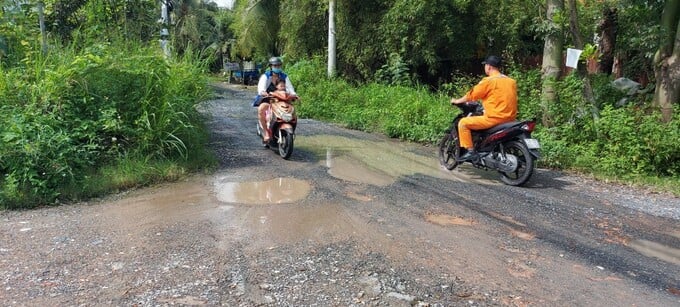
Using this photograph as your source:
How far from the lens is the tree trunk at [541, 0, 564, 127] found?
841 cm

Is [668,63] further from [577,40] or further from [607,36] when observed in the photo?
[607,36]

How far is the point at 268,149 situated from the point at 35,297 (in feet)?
17.1

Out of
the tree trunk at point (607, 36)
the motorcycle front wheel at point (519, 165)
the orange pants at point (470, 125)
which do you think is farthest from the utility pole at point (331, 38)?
the motorcycle front wheel at point (519, 165)

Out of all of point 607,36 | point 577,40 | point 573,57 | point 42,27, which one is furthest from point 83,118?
point 607,36

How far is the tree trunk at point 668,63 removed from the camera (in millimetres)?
7785

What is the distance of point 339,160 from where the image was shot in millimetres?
7609

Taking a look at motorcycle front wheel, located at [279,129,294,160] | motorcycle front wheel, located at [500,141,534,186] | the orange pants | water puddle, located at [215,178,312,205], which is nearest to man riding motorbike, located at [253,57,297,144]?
motorcycle front wheel, located at [279,129,294,160]

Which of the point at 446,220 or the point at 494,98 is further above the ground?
the point at 494,98

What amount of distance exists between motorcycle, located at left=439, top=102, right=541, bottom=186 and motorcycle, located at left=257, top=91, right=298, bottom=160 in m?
2.37

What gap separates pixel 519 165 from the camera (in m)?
6.33

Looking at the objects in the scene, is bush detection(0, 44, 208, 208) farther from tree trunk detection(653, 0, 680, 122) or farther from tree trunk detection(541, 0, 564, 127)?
tree trunk detection(653, 0, 680, 122)

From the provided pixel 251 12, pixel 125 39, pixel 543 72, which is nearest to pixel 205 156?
pixel 125 39

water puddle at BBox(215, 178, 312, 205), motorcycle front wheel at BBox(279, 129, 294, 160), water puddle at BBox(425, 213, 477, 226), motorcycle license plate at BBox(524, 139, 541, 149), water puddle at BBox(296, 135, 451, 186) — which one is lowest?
water puddle at BBox(425, 213, 477, 226)

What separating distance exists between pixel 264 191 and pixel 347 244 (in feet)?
6.26
